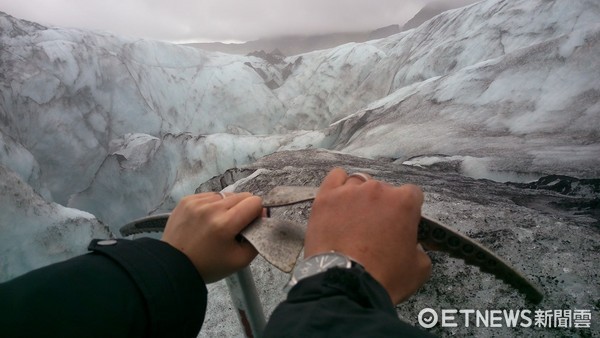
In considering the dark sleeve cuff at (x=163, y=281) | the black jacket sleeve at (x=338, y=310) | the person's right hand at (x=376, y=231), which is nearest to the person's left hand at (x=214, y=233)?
the dark sleeve cuff at (x=163, y=281)

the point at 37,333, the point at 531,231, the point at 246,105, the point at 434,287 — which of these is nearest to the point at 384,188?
the point at 37,333

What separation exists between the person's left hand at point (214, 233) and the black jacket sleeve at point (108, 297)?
8 cm

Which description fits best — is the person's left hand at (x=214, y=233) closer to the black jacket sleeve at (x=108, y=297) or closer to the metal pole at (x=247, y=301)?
the black jacket sleeve at (x=108, y=297)

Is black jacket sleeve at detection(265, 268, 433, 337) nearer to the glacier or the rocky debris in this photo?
the rocky debris

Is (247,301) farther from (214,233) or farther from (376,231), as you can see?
(376,231)

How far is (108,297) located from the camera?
99 cm

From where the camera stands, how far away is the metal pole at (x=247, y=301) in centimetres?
161

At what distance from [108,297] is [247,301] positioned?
2.50 ft

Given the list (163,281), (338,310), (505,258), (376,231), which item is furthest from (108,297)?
(505,258)

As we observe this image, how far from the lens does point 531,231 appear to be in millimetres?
2240

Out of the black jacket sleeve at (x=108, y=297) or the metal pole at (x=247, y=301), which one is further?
the metal pole at (x=247, y=301)

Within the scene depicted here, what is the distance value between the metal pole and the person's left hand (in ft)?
0.98

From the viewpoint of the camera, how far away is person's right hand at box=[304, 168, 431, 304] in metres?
1.04

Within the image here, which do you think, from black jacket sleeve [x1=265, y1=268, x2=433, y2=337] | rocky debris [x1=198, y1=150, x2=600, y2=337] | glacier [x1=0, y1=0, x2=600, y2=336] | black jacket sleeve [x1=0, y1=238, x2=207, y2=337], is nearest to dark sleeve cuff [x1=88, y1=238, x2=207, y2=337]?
black jacket sleeve [x1=0, y1=238, x2=207, y2=337]
